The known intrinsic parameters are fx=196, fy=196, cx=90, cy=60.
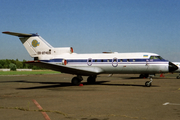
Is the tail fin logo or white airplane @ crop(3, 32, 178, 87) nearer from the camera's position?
white airplane @ crop(3, 32, 178, 87)

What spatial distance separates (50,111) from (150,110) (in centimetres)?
433

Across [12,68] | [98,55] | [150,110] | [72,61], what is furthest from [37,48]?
[12,68]

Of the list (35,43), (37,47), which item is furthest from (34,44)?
(37,47)

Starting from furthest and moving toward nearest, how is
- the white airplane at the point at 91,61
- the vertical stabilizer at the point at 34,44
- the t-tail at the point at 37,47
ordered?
the vertical stabilizer at the point at 34,44 → the t-tail at the point at 37,47 → the white airplane at the point at 91,61

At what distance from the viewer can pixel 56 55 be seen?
2441 centimetres

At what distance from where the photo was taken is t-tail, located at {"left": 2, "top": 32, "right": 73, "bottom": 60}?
2468 cm

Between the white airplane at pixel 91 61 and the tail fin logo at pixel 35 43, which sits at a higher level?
the tail fin logo at pixel 35 43

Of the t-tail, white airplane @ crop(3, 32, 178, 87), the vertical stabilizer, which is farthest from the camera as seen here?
the vertical stabilizer

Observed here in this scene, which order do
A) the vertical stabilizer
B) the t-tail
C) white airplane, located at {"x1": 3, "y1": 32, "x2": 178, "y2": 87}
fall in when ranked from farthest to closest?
the vertical stabilizer → the t-tail → white airplane, located at {"x1": 3, "y1": 32, "x2": 178, "y2": 87}

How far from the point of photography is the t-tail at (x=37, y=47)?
24684 mm

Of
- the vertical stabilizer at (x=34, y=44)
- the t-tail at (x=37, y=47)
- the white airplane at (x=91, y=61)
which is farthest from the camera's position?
the vertical stabilizer at (x=34, y=44)

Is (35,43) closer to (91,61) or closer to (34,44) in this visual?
(34,44)

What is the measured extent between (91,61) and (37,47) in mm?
7619

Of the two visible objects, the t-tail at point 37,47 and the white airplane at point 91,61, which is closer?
the white airplane at point 91,61
